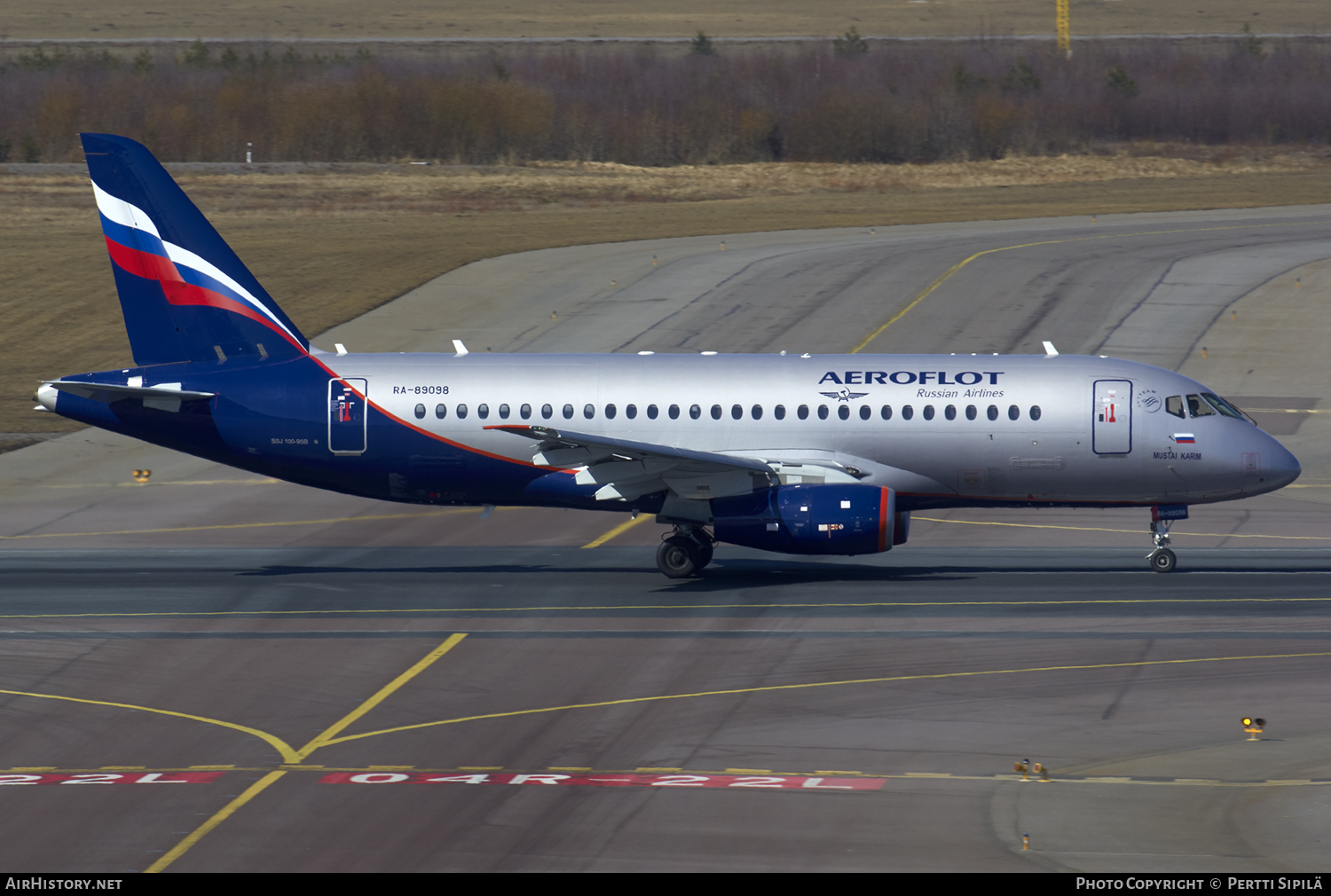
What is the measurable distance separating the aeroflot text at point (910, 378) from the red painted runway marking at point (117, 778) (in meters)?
16.4

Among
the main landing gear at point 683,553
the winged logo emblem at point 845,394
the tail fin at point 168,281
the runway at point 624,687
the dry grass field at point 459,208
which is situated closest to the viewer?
the runway at point 624,687

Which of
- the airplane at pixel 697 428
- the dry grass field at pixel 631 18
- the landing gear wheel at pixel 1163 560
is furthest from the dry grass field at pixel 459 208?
the dry grass field at pixel 631 18

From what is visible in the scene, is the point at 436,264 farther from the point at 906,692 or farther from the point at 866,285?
the point at 906,692

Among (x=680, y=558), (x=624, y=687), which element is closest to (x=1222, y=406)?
(x=680, y=558)

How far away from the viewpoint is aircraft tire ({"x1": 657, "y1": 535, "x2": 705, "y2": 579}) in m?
34.6

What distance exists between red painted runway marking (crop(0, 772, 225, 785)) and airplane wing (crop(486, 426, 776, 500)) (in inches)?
441

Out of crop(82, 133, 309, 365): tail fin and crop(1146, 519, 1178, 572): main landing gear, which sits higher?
crop(82, 133, 309, 365): tail fin

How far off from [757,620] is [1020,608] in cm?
516

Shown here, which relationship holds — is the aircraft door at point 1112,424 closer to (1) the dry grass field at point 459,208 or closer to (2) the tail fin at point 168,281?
(2) the tail fin at point 168,281

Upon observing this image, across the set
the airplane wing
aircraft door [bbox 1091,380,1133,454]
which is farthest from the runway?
aircraft door [bbox 1091,380,1133,454]

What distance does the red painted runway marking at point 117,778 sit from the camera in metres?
22.6

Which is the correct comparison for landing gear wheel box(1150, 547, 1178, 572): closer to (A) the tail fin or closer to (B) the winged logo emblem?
(B) the winged logo emblem

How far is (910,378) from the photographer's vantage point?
34625 mm

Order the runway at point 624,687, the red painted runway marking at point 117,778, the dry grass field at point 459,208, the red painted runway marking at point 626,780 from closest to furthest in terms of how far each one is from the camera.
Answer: the runway at point 624,687 → the red painted runway marking at point 626,780 → the red painted runway marking at point 117,778 → the dry grass field at point 459,208
